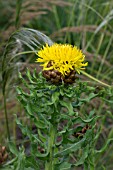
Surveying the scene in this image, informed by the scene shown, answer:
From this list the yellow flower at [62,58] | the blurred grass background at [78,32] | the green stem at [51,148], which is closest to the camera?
the yellow flower at [62,58]

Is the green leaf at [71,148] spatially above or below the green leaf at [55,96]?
below

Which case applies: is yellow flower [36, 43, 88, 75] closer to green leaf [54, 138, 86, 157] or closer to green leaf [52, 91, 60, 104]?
green leaf [52, 91, 60, 104]

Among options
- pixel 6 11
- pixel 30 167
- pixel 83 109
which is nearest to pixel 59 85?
pixel 30 167

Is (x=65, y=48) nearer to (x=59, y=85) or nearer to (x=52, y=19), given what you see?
(x=59, y=85)

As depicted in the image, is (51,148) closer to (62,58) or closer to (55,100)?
(55,100)

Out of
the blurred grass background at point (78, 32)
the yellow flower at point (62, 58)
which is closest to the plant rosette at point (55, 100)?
the yellow flower at point (62, 58)

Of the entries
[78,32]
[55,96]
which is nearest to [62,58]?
[55,96]

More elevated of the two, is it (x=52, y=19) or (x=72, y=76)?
(x=52, y=19)

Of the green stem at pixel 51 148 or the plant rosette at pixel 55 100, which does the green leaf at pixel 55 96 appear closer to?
the plant rosette at pixel 55 100
